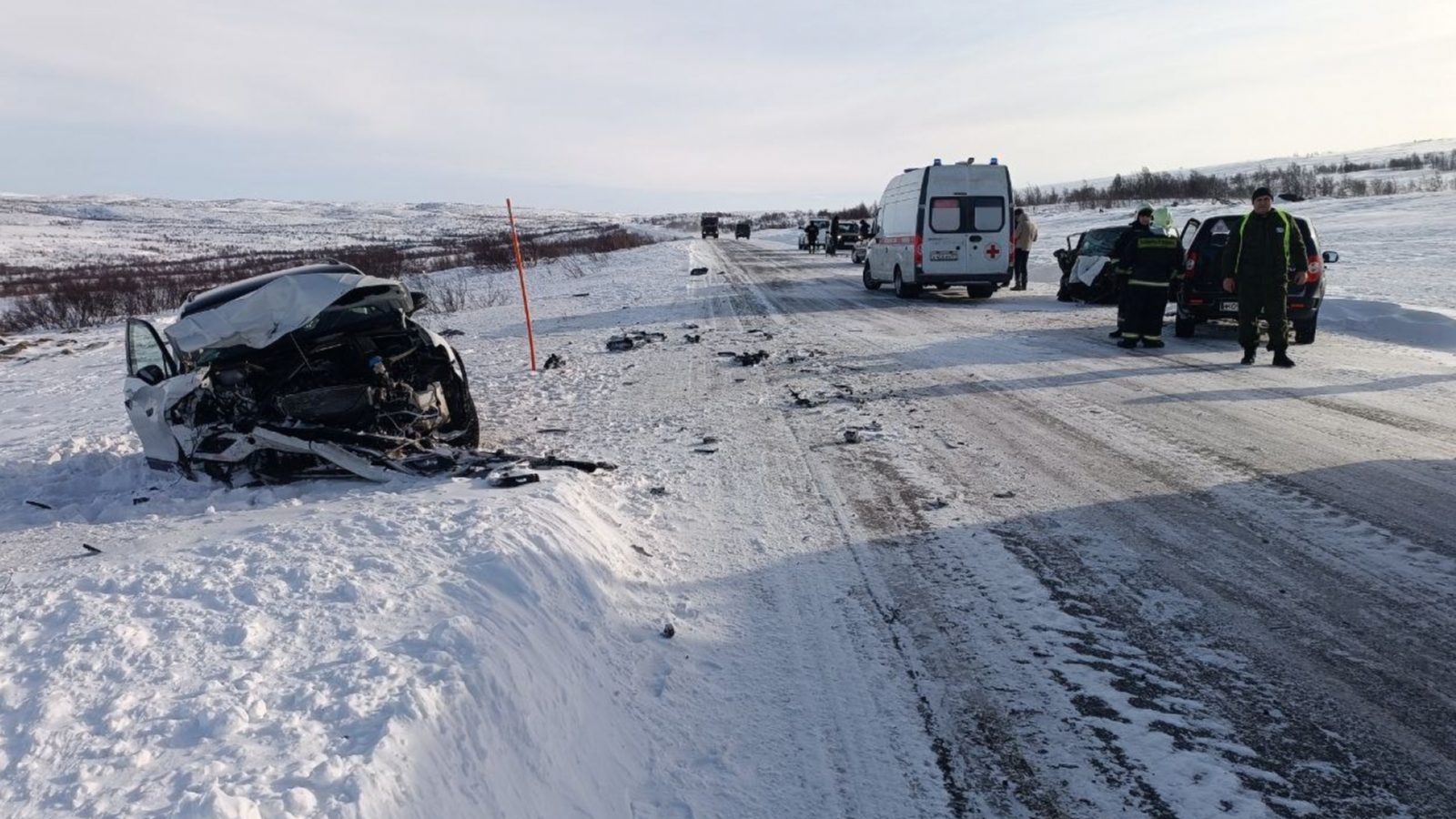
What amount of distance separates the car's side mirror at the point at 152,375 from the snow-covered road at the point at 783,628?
0.84 meters

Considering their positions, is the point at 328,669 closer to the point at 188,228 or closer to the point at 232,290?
the point at 232,290

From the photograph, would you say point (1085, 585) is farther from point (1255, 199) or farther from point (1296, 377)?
point (1255, 199)

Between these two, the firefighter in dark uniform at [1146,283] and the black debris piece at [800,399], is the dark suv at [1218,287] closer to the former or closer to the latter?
the firefighter in dark uniform at [1146,283]

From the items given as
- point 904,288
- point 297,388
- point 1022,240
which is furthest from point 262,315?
point 1022,240

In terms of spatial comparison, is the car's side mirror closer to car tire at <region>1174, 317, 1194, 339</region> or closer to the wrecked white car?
the wrecked white car

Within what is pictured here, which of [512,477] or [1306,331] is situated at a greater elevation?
[1306,331]

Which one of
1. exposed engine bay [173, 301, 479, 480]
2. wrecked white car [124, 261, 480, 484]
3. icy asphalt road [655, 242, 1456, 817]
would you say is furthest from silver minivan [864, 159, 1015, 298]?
wrecked white car [124, 261, 480, 484]

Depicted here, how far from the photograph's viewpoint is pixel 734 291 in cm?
2083

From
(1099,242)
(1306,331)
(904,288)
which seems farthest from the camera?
(904,288)

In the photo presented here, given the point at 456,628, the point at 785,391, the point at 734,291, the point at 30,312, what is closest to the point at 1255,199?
the point at 785,391

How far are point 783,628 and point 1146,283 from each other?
29.3ft

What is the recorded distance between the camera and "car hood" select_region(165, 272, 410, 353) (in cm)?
612

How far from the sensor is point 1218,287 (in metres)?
11.3

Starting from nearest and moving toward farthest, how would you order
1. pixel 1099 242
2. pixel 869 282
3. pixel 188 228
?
pixel 1099 242 < pixel 869 282 < pixel 188 228
